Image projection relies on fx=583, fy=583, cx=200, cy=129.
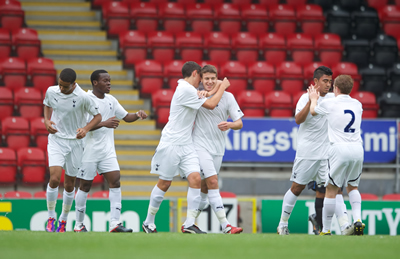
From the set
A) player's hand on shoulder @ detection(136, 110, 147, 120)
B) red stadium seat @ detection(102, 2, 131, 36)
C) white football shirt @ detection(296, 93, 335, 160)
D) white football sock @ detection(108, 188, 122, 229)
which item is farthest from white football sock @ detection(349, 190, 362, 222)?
red stadium seat @ detection(102, 2, 131, 36)

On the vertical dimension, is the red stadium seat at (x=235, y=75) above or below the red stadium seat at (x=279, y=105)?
above

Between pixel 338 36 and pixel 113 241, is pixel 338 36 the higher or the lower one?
the higher one

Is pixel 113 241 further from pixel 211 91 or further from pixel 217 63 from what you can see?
pixel 217 63

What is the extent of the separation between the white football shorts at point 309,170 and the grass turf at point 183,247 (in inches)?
69.6

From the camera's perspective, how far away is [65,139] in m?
8.36

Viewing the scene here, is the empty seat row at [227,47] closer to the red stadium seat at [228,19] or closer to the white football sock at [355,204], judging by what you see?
the red stadium seat at [228,19]

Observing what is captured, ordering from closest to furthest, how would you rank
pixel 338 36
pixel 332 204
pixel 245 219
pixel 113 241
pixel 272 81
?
1. pixel 113 241
2. pixel 332 204
3. pixel 245 219
4. pixel 272 81
5. pixel 338 36

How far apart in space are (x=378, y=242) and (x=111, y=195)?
3849mm

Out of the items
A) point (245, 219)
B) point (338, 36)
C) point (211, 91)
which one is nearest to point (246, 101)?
point (245, 219)

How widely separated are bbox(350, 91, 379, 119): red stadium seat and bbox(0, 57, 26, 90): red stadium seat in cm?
865

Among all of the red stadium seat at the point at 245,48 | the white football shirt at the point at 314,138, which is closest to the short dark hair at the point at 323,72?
the white football shirt at the point at 314,138

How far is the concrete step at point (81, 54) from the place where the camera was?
16875mm

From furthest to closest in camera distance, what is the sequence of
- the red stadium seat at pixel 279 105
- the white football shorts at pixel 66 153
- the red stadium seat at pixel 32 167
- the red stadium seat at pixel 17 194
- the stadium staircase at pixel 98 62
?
the red stadium seat at pixel 279 105 → the stadium staircase at pixel 98 62 → the red stadium seat at pixel 32 167 → the red stadium seat at pixel 17 194 → the white football shorts at pixel 66 153

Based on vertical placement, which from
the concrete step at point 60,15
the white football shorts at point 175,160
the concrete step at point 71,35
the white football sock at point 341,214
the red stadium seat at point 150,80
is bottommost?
the white football sock at point 341,214
